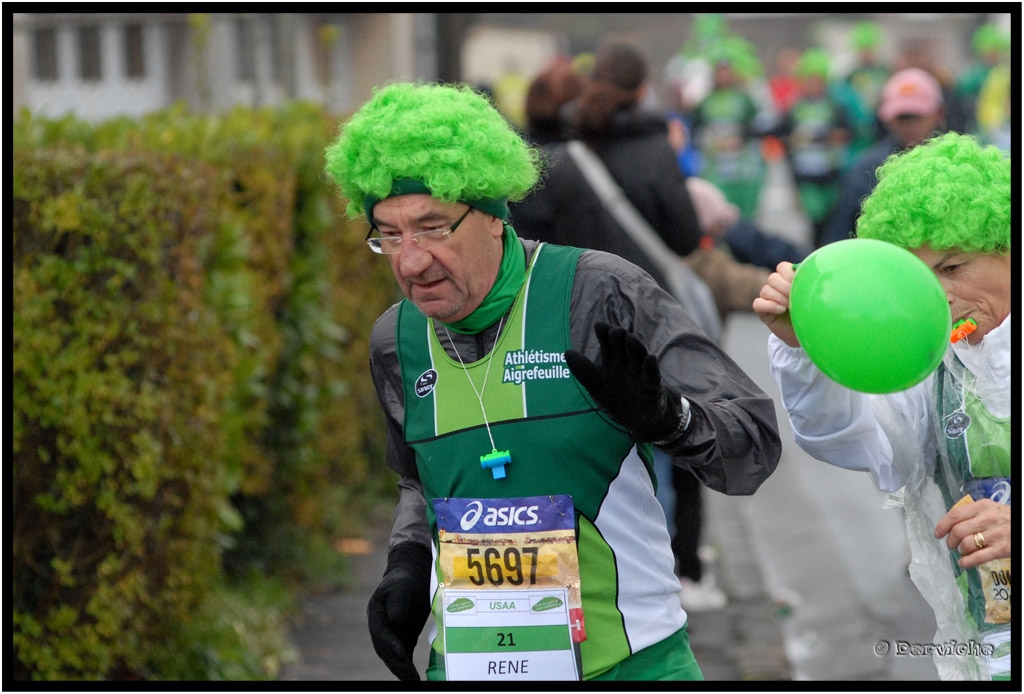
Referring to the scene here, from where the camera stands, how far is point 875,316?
233 centimetres

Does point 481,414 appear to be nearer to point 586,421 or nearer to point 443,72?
point 586,421

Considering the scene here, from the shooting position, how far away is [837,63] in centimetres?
3394

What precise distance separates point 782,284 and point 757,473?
0.39 m

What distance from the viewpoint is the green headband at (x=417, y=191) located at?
276 cm

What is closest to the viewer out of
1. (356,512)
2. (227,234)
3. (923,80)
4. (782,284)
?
(782,284)

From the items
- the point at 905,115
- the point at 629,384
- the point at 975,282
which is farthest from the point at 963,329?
the point at 905,115

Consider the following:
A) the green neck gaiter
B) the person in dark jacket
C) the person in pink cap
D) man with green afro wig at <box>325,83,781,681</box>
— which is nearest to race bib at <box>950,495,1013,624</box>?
man with green afro wig at <box>325,83,781,681</box>

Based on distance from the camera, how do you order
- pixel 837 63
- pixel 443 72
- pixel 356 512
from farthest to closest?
pixel 837 63 → pixel 443 72 → pixel 356 512

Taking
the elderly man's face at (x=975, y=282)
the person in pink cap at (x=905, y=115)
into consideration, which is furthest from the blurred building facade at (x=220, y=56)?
the elderly man's face at (x=975, y=282)

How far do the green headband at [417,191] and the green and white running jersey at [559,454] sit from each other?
0.14 m

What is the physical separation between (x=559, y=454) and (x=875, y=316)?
72cm

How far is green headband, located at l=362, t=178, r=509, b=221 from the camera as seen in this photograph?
276 cm

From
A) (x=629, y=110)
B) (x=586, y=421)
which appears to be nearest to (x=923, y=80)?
(x=629, y=110)

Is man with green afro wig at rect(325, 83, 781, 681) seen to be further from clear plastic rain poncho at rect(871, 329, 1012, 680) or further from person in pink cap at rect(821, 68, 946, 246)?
person in pink cap at rect(821, 68, 946, 246)
